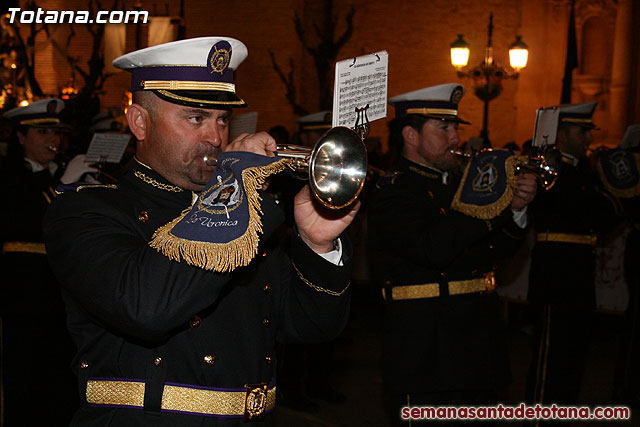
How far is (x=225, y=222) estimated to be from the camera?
183 centimetres

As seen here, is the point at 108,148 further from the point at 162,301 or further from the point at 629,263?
the point at 629,263

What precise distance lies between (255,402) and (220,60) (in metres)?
1.14

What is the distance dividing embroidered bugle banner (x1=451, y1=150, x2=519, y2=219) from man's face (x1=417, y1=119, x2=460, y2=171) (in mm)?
162

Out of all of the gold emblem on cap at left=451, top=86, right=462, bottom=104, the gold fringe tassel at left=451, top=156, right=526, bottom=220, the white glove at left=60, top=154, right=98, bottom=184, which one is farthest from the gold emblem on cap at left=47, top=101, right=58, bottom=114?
the gold fringe tassel at left=451, top=156, right=526, bottom=220

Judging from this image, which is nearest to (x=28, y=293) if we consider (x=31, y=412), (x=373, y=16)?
(x=31, y=412)

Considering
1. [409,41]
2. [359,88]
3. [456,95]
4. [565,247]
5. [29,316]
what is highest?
[409,41]

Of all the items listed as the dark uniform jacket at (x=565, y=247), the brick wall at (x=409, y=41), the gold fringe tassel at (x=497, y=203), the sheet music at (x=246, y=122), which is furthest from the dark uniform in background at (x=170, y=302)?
the brick wall at (x=409, y=41)

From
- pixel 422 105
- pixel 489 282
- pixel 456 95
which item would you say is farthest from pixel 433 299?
pixel 456 95

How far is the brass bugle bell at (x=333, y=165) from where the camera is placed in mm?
1984

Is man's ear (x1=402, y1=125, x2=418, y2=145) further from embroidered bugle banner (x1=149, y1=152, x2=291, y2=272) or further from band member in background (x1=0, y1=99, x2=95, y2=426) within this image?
band member in background (x1=0, y1=99, x2=95, y2=426)

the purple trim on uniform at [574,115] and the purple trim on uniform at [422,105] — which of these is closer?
the purple trim on uniform at [422,105]

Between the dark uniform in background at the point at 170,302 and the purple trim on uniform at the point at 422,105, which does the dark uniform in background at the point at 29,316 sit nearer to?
the purple trim on uniform at the point at 422,105

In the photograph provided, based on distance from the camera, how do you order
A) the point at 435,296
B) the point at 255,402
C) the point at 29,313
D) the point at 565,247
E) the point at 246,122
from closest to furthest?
the point at 255,402 < the point at 435,296 < the point at 29,313 < the point at 565,247 < the point at 246,122

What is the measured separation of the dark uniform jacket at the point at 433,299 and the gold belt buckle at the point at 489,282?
0.03 metres
